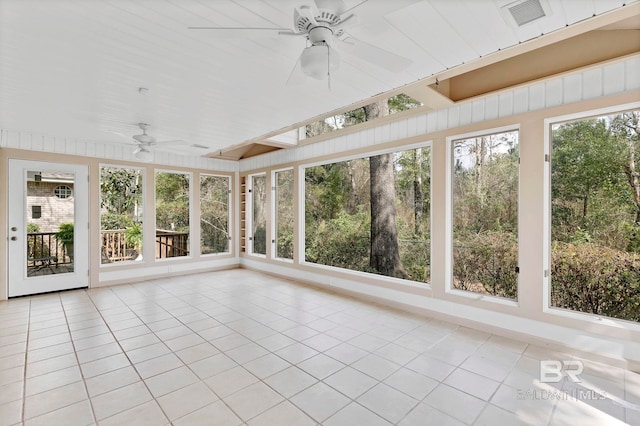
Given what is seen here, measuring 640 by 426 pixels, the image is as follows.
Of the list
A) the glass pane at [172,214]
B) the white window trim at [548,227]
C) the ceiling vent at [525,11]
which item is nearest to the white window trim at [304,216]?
the white window trim at [548,227]

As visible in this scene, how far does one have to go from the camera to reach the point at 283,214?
6.70 m

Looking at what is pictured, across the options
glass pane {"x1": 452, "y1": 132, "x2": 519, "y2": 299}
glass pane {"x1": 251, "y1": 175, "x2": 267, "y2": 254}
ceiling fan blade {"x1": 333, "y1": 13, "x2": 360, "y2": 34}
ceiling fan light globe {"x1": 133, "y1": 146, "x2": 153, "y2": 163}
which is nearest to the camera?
ceiling fan blade {"x1": 333, "y1": 13, "x2": 360, "y2": 34}

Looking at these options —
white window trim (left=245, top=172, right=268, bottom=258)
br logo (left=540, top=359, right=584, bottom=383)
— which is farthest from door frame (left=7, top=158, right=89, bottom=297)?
br logo (left=540, top=359, right=584, bottom=383)

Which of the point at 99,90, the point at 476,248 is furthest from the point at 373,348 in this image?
the point at 99,90

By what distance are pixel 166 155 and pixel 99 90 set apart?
3537 millimetres

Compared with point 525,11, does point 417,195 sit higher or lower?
lower

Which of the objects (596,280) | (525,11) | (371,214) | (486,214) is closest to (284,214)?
(371,214)

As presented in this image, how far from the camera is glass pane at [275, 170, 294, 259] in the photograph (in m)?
6.50

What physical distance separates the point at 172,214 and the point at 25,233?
7.70ft

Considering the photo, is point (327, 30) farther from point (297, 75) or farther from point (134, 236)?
point (134, 236)

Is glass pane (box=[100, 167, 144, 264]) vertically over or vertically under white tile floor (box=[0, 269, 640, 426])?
over

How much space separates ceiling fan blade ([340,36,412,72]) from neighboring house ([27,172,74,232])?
581cm

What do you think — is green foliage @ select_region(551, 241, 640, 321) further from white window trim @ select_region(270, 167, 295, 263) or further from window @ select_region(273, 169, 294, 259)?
white window trim @ select_region(270, 167, 295, 263)

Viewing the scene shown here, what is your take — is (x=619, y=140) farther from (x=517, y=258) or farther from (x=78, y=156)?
(x=78, y=156)
